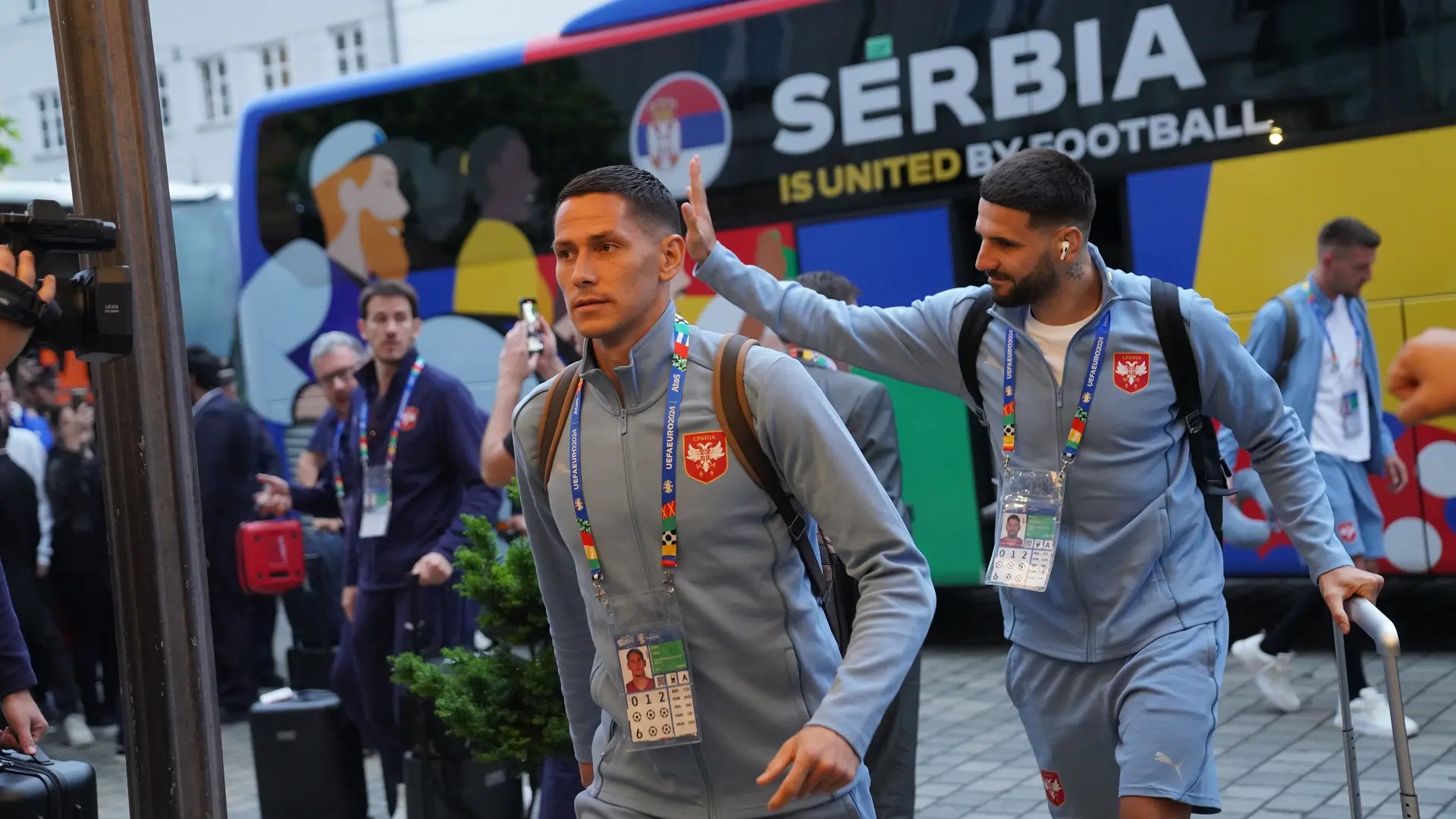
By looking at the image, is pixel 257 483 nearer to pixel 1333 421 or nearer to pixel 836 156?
pixel 836 156

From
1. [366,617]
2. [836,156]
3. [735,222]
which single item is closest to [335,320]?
[735,222]

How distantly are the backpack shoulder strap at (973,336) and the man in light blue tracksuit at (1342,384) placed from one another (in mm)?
3398

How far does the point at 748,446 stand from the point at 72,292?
1.75m

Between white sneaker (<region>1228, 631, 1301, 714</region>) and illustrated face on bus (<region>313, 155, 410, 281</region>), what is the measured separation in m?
6.82

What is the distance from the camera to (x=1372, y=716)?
7422mm

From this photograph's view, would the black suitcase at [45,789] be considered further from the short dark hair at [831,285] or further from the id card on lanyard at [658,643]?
the short dark hair at [831,285]

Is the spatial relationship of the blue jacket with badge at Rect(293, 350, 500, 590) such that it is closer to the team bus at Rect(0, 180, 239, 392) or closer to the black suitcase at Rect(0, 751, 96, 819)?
the black suitcase at Rect(0, 751, 96, 819)

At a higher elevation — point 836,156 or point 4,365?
point 836,156

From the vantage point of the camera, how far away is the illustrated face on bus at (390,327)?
704cm

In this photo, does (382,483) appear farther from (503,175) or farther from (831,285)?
(503,175)

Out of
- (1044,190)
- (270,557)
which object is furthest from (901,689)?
(270,557)

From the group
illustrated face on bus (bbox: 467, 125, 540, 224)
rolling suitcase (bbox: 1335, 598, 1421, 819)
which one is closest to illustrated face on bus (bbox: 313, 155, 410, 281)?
illustrated face on bus (bbox: 467, 125, 540, 224)

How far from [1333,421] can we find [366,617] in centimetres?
435

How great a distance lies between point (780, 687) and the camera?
3.26 meters
